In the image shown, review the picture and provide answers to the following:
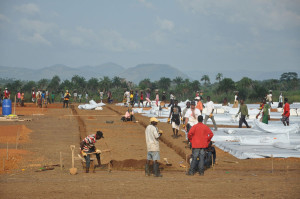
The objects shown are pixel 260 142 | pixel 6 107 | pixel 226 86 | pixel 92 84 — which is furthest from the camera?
pixel 92 84

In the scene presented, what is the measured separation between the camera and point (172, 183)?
888 centimetres

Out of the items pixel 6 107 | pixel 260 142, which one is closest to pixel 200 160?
pixel 260 142

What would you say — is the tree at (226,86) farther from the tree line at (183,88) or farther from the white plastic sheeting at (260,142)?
the white plastic sheeting at (260,142)

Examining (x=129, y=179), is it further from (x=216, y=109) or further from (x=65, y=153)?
(x=216, y=109)

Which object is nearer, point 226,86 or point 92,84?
point 226,86

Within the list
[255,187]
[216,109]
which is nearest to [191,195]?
[255,187]

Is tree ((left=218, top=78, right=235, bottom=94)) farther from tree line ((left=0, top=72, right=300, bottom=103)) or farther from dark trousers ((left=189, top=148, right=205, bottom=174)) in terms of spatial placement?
dark trousers ((left=189, top=148, right=205, bottom=174))

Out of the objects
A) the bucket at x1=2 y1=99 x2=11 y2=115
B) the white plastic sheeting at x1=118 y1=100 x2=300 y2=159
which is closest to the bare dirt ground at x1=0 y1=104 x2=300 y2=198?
the white plastic sheeting at x1=118 y1=100 x2=300 y2=159

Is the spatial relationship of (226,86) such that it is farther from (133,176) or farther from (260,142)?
(133,176)

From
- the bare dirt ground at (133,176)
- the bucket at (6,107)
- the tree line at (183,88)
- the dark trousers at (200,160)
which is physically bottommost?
the bare dirt ground at (133,176)

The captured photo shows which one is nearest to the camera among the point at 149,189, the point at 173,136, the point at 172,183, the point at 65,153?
the point at 149,189

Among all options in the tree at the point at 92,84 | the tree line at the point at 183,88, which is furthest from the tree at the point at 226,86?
the tree at the point at 92,84

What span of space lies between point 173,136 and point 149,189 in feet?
27.2

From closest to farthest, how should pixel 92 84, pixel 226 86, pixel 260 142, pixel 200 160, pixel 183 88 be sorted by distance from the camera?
pixel 200 160 < pixel 260 142 < pixel 226 86 < pixel 183 88 < pixel 92 84
